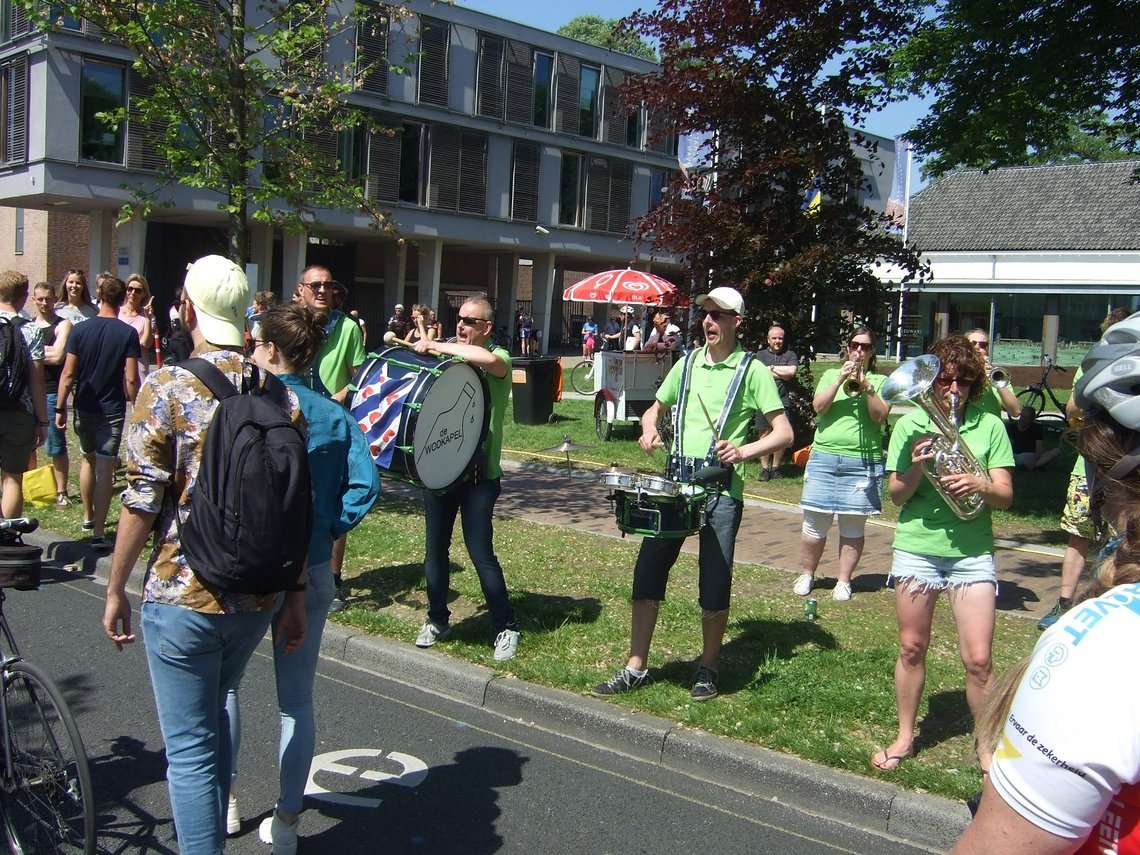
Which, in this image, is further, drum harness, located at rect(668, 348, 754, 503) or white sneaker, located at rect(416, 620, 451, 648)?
white sneaker, located at rect(416, 620, 451, 648)

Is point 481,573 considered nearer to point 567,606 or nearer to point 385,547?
point 567,606

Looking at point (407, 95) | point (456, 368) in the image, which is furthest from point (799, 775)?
point (407, 95)

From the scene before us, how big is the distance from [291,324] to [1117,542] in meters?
2.83

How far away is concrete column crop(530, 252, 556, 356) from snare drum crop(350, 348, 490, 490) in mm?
35732

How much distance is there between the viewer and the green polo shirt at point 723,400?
5.27 m

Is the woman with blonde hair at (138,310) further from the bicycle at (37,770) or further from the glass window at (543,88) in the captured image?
the glass window at (543,88)

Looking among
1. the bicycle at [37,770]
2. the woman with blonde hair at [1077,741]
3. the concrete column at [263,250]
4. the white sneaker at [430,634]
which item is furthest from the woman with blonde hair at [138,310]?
the concrete column at [263,250]

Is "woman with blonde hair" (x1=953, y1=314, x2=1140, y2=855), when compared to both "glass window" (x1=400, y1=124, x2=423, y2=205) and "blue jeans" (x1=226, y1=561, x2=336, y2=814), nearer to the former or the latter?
"blue jeans" (x1=226, y1=561, x2=336, y2=814)

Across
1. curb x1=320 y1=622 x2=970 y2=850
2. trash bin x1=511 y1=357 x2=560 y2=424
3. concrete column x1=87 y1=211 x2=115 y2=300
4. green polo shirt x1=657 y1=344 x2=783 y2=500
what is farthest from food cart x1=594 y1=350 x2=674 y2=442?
concrete column x1=87 y1=211 x2=115 y2=300

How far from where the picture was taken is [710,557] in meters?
5.32

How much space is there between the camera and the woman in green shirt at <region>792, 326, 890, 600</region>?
724 cm

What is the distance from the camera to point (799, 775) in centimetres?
466

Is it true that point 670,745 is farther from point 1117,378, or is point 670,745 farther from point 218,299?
point 1117,378

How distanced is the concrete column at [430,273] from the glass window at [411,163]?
6.68 feet
